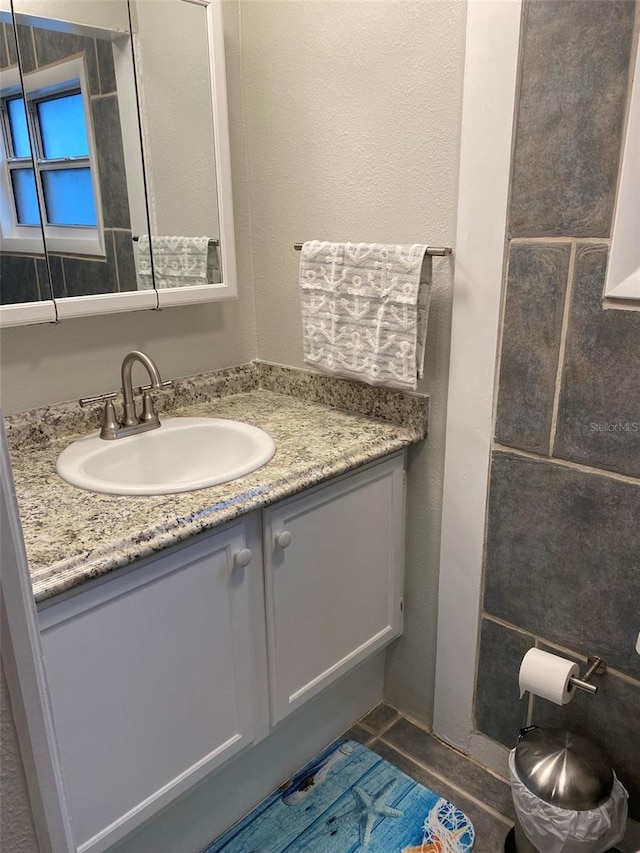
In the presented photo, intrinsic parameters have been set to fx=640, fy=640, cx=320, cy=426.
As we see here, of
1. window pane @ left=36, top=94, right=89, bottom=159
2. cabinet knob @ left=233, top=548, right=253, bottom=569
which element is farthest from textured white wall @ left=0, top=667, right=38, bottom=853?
window pane @ left=36, top=94, right=89, bottom=159

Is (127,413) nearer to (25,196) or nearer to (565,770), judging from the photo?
(25,196)

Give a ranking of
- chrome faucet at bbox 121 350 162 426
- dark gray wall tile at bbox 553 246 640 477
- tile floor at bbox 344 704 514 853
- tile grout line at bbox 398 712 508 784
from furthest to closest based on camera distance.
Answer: tile grout line at bbox 398 712 508 784 → tile floor at bbox 344 704 514 853 → chrome faucet at bbox 121 350 162 426 → dark gray wall tile at bbox 553 246 640 477

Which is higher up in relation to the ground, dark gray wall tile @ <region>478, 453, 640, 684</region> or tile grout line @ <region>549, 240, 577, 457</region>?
tile grout line @ <region>549, 240, 577, 457</region>

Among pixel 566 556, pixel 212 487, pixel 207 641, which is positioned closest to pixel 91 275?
pixel 212 487

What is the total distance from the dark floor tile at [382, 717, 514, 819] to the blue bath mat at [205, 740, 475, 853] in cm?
8

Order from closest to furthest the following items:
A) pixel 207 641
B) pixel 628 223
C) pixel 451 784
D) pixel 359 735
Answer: pixel 628 223 < pixel 207 641 < pixel 451 784 < pixel 359 735

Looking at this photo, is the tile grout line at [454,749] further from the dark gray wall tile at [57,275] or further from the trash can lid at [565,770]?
the dark gray wall tile at [57,275]

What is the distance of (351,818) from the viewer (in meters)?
1.49

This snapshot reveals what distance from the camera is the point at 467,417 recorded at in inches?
55.7

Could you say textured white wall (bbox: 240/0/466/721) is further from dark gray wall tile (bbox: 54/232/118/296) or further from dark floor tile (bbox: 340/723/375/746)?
dark gray wall tile (bbox: 54/232/118/296)

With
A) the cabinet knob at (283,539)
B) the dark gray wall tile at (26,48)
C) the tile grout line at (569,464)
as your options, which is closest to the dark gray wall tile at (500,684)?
the tile grout line at (569,464)

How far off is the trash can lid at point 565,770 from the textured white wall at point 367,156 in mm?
397

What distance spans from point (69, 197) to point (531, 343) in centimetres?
99

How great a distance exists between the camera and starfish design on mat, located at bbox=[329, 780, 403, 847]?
4.79 ft
